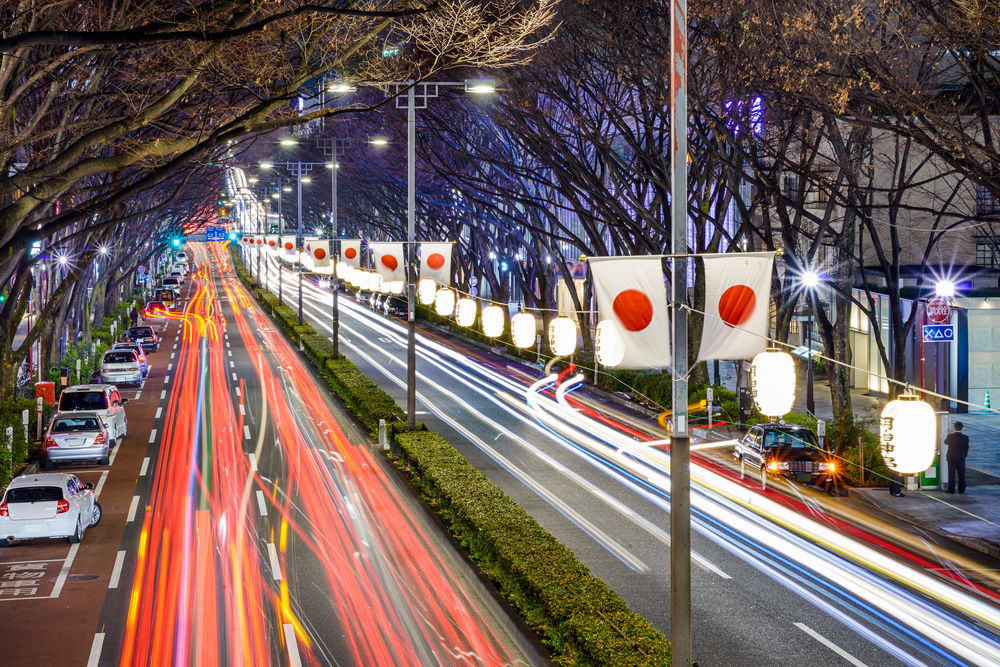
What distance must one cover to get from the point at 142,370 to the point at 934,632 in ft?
117

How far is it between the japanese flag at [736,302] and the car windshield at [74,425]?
65.9 feet

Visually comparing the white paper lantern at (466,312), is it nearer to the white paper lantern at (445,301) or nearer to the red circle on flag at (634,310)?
the white paper lantern at (445,301)

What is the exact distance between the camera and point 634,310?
935 cm

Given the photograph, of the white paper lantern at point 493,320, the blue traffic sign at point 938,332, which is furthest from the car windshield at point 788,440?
the white paper lantern at point 493,320

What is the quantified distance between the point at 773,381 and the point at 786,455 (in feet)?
34.5

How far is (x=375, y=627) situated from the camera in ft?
46.3

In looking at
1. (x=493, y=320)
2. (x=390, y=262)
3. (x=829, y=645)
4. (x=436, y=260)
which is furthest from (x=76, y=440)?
(x=829, y=645)

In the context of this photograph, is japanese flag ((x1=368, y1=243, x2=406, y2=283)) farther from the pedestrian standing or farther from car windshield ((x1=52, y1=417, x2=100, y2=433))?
the pedestrian standing

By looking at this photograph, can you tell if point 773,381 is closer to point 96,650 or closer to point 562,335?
point 562,335

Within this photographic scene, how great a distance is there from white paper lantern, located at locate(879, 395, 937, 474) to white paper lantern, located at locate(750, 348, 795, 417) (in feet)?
7.72

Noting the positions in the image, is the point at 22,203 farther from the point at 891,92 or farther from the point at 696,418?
the point at 696,418

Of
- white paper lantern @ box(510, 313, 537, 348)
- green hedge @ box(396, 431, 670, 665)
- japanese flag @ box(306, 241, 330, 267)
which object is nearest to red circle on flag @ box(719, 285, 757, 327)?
green hedge @ box(396, 431, 670, 665)

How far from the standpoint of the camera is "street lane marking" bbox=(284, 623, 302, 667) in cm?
1283

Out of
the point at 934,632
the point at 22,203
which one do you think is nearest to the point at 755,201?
the point at 934,632
